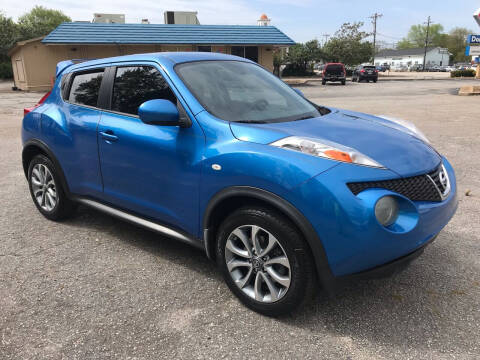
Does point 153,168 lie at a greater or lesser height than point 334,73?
greater

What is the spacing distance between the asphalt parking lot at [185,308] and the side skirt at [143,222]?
36 cm

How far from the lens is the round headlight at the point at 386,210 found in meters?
2.31

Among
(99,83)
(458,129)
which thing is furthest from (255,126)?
(458,129)

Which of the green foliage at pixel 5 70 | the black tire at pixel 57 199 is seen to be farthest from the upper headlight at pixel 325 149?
the green foliage at pixel 5 70

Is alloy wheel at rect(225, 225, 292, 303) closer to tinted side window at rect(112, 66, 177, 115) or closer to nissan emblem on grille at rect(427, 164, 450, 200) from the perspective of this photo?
nissan emblem on grille at rect(427, 164, 450, 200)

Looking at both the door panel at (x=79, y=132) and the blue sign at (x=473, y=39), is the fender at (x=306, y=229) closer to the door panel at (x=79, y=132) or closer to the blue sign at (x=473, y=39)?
the door panel at (x=79, y=132)

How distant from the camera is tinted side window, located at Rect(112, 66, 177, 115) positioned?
328 centimetres

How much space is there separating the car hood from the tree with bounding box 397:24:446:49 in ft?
484

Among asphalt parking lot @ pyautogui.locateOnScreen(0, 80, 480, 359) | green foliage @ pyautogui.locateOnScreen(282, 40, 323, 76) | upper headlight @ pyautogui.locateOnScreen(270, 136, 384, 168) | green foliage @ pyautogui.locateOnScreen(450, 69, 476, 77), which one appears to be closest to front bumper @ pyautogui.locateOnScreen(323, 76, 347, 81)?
green foliage @ pyautogui.locateOnScreen(282, 40, 323, 76)

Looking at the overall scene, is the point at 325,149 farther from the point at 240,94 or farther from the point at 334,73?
the point at 334,73

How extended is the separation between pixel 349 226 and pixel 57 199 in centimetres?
320

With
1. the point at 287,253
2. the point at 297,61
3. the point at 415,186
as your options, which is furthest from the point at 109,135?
the point at 297,61

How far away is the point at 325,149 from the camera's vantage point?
98.7 inches

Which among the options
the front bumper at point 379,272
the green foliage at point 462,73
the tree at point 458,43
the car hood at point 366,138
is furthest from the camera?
the tree at point 458,43
